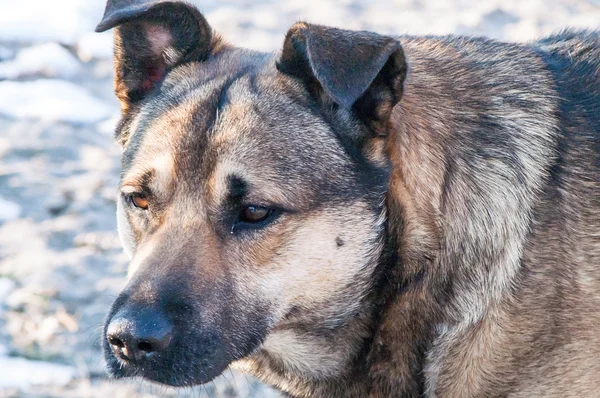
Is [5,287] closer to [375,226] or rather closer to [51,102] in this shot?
[51,102]

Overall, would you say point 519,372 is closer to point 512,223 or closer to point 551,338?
point 551,338

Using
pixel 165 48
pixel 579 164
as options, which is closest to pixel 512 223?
pixel 579 164

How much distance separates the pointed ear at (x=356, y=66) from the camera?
305 cm

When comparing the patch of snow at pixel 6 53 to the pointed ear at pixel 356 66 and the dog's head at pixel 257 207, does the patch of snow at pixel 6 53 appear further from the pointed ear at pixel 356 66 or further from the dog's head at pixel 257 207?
the pointed ear at pixel 356 66

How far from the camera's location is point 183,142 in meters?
3.38

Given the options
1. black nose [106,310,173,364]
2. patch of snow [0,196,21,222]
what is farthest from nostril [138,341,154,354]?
patch of snow [0,196,21,222]

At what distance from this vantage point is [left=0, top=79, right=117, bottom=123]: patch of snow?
22.2 ft

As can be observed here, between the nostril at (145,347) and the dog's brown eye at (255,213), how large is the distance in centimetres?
57

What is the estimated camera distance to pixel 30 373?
4445 millimetres

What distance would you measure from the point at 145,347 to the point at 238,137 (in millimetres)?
831

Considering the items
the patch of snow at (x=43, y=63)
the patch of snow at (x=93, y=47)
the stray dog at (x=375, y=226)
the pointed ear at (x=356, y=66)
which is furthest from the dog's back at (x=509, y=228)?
the patch of snow at (x=93, y=47)

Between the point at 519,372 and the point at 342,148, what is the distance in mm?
1045

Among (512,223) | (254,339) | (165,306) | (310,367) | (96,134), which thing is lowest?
(96,134)

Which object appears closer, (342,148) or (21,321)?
(342,148)
